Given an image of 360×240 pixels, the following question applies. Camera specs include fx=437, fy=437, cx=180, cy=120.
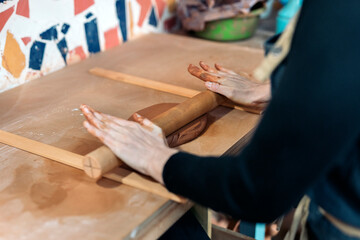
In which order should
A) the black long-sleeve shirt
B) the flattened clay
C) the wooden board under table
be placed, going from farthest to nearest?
the flattened clay < the wooden board under table < the black long-sleeve shirt

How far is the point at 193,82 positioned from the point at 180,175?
638mm

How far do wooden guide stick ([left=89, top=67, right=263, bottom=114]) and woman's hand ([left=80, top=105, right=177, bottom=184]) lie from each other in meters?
0.33

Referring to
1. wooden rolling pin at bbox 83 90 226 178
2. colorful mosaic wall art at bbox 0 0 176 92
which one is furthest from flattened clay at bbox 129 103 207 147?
colorful mosaic wall art at bbox 0 0 176 92

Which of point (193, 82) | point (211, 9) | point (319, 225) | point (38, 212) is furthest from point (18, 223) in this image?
point (211, 9)

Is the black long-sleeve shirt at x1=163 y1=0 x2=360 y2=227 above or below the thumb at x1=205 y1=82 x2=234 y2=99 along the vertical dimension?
above

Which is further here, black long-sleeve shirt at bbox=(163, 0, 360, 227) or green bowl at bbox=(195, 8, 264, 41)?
green bowl at bbox=(195, 8, 264, 41)

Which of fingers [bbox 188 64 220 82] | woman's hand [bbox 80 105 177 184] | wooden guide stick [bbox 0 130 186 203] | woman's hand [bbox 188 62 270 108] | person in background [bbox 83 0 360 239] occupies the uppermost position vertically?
person in background [bbox 83 0 360 239]

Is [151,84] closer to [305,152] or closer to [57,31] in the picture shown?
[57,31]

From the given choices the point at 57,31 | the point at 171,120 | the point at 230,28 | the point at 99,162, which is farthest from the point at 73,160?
the point at 230,28

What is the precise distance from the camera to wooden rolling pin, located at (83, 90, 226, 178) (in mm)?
850

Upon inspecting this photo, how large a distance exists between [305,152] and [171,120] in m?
0.42

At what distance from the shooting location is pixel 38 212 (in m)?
0.79

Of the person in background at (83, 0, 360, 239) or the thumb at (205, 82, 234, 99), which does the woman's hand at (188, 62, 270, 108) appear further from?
the person in background at (83, 0, 360, 239)

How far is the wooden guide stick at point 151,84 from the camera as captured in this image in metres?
1.22
